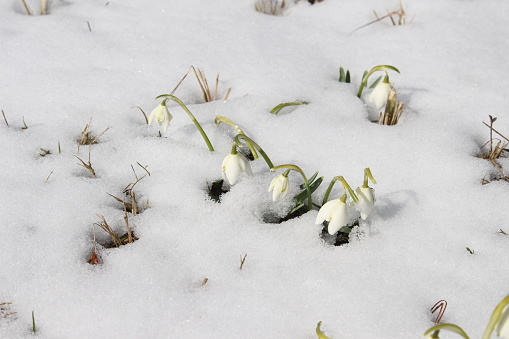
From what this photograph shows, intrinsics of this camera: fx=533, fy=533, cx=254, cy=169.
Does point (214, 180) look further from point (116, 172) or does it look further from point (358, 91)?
point (358, 91)

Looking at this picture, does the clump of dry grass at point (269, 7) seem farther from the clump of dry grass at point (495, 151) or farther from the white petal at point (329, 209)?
the white petal at point (329, 209)

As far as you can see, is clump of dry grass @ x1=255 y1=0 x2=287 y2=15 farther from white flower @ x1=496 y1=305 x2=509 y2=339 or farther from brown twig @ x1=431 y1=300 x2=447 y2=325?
white flower @ x1=496 y1=305 x2=509 y2=339

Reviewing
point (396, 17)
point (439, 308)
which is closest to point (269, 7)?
point (396, 17)

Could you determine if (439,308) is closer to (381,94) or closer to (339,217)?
(339,217)

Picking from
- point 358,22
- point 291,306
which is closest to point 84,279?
point 291,306

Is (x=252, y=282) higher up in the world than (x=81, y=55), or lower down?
lower down

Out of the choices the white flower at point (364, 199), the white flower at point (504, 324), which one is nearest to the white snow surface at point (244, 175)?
the white flower at point (364, 199)

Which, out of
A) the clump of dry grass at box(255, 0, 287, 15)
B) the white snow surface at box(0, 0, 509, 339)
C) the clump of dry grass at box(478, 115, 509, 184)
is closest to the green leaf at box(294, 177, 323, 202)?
the white snow surface at box(0, 0, 509, 339)
